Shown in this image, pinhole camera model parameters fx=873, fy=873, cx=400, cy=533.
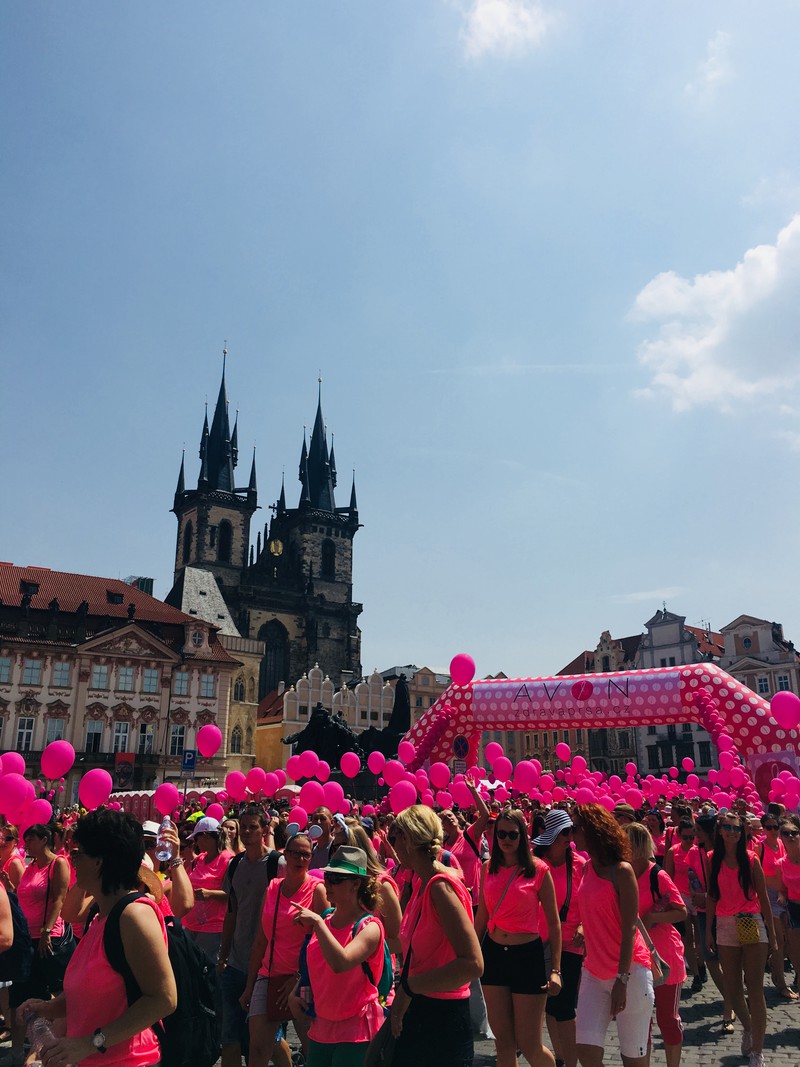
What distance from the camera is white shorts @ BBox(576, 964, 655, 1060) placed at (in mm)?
4566

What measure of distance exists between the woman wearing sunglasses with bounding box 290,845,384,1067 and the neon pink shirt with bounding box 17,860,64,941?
10.9 ft

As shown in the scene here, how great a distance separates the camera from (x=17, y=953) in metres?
5.56

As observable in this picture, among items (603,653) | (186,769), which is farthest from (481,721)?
(603,653)

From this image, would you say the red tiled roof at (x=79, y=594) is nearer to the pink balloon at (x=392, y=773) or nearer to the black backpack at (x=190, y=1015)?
the pink balloon at (x=392, y=773)

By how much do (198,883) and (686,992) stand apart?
534cm

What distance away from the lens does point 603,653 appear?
6506 centimetres

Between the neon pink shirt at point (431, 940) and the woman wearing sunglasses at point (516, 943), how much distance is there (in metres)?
0.99

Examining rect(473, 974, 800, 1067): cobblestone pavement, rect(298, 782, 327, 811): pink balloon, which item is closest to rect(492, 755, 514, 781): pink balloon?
rect(298, 782, 327, 811): pink balloon

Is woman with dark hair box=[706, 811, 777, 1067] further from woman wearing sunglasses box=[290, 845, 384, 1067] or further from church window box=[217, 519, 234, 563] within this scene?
church window box=[217, 519, 234, 563]

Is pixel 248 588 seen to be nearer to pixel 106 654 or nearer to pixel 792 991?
pixel 106 654

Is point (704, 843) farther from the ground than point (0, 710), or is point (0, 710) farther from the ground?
point (0, 710)

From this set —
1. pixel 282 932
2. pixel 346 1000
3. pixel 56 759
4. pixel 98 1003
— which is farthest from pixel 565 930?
pixel 56 759

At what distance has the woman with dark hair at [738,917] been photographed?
6.30 meters

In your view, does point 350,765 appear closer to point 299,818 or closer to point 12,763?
point 299,818
